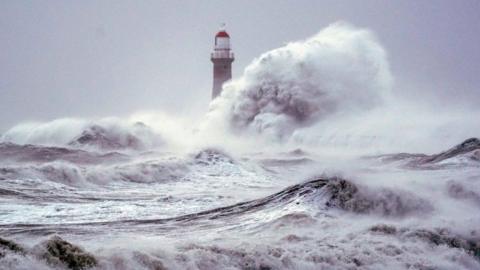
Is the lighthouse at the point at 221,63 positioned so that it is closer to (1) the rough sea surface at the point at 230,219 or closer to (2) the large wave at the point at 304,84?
(2) the large wave at the point at 304,84

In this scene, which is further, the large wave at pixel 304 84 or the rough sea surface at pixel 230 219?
the large wave at pixel 304 84

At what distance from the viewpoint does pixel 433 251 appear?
349 inches

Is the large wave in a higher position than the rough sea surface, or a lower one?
higher

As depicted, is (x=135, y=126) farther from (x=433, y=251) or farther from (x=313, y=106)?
(x=433, y=251)

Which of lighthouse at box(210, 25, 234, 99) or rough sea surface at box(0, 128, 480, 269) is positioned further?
lighthouse at box(210, 25, 234, 99)

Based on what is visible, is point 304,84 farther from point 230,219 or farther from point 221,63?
point 230,219

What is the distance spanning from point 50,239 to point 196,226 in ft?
10.5

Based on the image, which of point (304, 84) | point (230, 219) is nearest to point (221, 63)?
point (304, 84)

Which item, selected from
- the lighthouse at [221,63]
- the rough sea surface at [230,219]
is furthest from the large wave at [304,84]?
the rough sea surface at [230,219]

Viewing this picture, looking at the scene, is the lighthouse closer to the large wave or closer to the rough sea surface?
the large wave

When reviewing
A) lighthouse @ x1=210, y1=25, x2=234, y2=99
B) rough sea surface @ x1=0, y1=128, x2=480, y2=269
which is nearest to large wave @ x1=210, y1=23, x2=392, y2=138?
lighthouse @ x1=210, y1=25, x2=234, y2=99

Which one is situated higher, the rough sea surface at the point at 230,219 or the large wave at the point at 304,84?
the large wave at the point at 304,84

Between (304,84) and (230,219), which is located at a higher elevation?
(304,84)

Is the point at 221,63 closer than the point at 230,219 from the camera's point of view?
No
